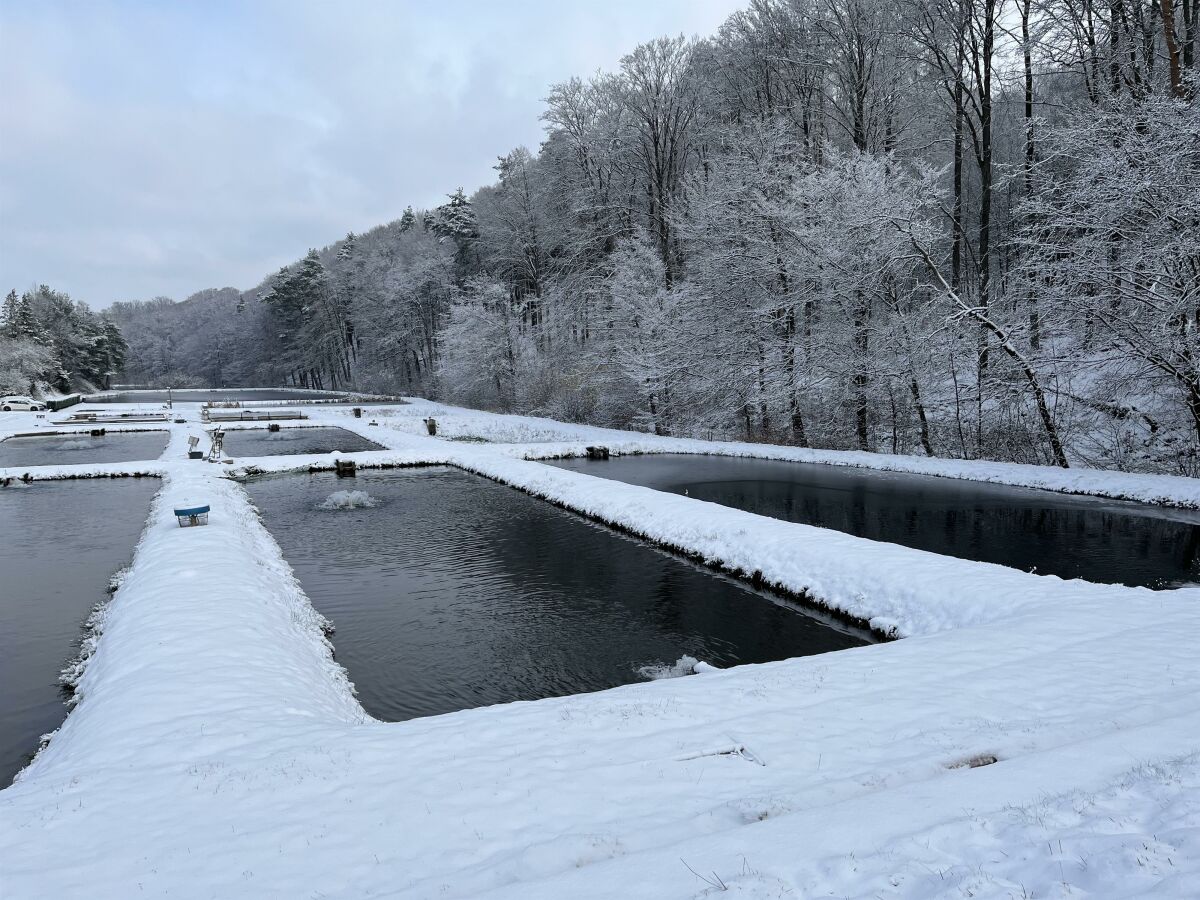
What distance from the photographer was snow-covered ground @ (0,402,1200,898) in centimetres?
400

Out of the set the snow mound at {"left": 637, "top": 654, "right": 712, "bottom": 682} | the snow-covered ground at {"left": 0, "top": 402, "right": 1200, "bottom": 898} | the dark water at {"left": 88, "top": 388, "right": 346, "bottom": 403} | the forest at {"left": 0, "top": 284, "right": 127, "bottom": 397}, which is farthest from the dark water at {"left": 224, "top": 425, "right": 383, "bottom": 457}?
the forest at {"left": 0, "top": 284, "right": 127, "bottom": 397}

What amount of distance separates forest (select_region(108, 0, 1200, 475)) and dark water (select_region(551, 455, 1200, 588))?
12.7 feet

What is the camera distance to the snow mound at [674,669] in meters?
8.70

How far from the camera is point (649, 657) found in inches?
367

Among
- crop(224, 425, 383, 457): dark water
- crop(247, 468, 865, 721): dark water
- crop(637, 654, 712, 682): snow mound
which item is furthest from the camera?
crop(224, 425, 383, 457): dark water

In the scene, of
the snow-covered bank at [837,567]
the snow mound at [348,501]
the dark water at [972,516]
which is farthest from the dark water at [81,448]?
the snow-covered bank at [837,567]

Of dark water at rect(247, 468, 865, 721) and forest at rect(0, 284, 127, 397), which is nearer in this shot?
dark water at rect(247, 468, 865, 721)

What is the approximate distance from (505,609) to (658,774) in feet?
20.2

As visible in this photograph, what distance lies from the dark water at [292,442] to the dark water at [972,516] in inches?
517

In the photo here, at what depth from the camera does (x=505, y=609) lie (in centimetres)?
1112

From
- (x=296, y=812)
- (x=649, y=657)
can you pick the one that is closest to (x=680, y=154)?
(x=649, y=657)

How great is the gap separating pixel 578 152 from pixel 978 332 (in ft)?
93.7

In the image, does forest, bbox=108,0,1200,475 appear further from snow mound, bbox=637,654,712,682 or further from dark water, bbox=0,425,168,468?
dark water, bbox=0,425,168,468

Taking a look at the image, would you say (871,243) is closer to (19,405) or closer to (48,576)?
(48,576)
